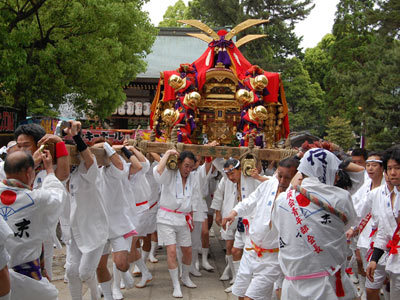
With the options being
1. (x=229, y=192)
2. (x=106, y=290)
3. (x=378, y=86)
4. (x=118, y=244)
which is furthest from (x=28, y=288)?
(x=378, y=86)

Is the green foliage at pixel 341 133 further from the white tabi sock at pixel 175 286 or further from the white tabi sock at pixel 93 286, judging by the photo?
the white tabi sock at pixel 93 286

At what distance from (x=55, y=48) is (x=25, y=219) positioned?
8.71 m

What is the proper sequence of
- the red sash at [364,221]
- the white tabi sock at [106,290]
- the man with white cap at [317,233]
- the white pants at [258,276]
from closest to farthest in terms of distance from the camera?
Result: 1. the man with white cap at [317,233]
2. the white pants at [258,276]
3. the white tabi sock at [106,290]
4. the red sash at [364,221]

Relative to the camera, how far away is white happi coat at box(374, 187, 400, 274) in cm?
440

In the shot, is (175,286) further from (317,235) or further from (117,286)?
(317,235)

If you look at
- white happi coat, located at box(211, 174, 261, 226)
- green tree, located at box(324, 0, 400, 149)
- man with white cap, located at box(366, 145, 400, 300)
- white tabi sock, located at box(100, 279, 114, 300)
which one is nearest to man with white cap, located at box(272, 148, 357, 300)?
man with white cap, located at box(366, 145, 400, 300)

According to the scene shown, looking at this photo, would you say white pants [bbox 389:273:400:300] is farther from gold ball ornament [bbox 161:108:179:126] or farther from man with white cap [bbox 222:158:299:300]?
gold ball ornament [bbox 161:108:179:126]

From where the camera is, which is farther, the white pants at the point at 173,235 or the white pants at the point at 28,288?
the white pants at the point at 173,235

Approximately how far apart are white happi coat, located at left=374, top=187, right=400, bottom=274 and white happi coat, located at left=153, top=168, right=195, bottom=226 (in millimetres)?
2885

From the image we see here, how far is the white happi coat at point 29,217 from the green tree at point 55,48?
702 centimetres

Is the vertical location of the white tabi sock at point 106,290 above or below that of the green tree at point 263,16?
below

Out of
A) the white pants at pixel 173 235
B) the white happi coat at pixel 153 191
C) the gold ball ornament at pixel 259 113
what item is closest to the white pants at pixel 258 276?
the white pants at pixel 173 235

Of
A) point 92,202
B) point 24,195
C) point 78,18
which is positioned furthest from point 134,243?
point 78,18

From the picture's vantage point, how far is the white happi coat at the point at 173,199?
21.6ft
